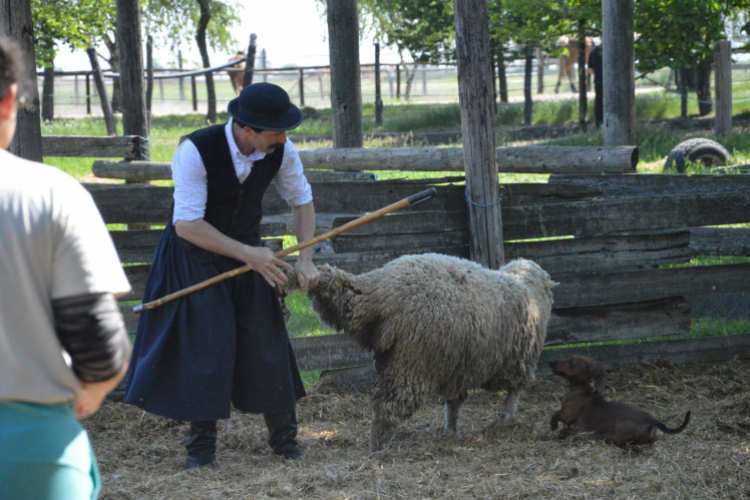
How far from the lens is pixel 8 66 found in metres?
1.74

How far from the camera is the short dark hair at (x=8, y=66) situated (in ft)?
5.69

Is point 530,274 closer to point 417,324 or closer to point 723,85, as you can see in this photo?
point 417,324

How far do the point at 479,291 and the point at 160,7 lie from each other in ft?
90.8

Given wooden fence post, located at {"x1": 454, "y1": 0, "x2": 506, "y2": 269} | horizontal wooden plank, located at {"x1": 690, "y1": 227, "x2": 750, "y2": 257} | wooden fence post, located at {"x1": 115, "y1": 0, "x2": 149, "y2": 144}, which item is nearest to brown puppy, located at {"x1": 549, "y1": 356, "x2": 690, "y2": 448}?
wooden fence post, located at {"x1": 454, "y1": 0, "x2": 506, "y2": 269}

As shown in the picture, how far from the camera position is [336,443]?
451 cm

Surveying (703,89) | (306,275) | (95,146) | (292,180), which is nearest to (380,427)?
(306,275)

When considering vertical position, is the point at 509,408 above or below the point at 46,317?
below

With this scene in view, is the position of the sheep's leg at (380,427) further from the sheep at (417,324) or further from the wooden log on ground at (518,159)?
the wooden log on ground at (518,159)

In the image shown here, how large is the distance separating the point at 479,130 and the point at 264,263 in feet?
6.98

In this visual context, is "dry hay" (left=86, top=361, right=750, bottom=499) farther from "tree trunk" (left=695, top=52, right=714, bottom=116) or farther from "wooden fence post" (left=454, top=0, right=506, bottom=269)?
Answer: "tree trunk" (left=695, top=52, right=714, bottom=116)

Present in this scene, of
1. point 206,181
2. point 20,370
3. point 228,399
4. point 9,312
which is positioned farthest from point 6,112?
point 228,399

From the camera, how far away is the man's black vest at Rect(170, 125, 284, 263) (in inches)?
147

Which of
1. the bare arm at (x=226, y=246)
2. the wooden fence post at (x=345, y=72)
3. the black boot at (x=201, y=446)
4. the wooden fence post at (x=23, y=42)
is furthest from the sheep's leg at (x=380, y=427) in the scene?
the wooden fence post at (x=345, y=72)

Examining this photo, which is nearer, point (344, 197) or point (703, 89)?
point (344, 197)
